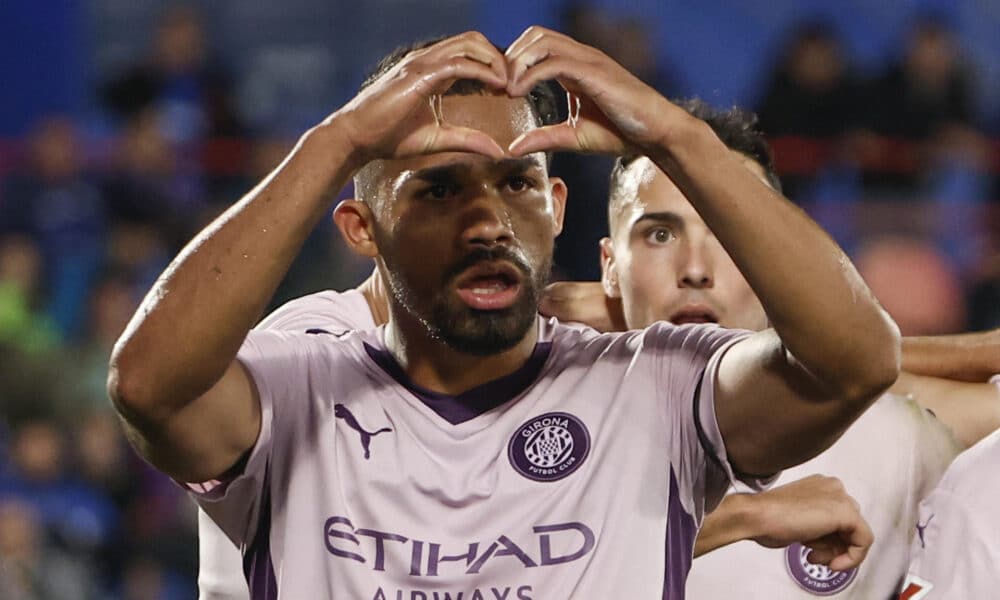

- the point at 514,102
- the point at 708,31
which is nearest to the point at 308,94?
the point at 708,31

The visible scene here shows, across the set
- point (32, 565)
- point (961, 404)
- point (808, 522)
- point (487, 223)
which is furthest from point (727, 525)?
point (32, 565)

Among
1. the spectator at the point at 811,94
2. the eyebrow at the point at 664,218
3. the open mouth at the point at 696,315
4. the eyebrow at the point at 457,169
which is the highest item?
the spectator at the point at 811,94

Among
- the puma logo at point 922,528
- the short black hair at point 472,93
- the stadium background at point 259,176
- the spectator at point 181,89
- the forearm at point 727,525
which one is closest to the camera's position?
the short black hair at point 472,93

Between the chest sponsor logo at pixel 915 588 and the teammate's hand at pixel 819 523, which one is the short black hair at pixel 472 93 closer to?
the teammate's hand at pixel 819 523

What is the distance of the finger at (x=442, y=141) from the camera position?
2.16 metres

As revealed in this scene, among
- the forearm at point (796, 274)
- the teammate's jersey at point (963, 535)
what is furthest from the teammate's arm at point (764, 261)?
the teammate's jersey at point (963, 535)

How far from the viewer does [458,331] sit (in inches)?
90.7

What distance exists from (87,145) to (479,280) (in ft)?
18.2

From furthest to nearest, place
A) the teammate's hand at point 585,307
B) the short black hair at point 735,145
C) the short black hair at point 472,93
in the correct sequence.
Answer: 1. the teammate's hand at point 585,307
2. the short black hair at point 735,145
3. the short black hair at point 472,93

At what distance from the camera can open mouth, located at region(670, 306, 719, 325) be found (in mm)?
3230

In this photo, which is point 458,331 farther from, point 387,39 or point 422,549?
point 387,39

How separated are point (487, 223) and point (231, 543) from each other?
41.4 inches

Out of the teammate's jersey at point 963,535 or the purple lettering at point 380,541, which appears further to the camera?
the teammate's jersey at point 963,535

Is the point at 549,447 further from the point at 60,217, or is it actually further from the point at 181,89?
the point at 181,89
